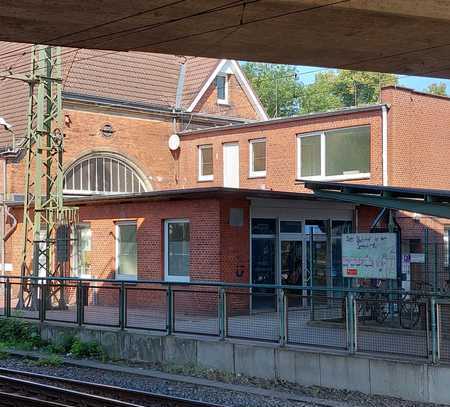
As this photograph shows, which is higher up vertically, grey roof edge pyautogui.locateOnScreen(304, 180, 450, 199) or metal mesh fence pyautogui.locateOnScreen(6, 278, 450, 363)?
grey roof edge pyautogui.locateOnScreen(304, 180, 450, 199)

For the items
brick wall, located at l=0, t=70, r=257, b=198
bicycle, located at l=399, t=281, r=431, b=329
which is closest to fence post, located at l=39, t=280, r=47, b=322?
bicycle, located at l=399, t=281, r=431, b=329

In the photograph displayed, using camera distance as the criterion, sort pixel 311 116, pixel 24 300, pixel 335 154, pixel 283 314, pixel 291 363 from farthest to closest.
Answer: pixel 311 116 → pixel 335 154 → pixel 24 300 → pixel 283 314 → pixel 291 363

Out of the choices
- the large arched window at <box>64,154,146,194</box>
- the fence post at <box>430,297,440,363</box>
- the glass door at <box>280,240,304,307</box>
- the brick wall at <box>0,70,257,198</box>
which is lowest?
the fence post at <box>430,297,440,363</box>

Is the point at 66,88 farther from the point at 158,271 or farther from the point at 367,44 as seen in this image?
the point at 367,44

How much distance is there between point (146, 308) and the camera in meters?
15.7

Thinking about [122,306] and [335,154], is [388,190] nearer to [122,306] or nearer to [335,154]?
[122,306]

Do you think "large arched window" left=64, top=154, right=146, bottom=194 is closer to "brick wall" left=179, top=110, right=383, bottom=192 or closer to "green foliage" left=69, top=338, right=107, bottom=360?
"brick wall" left=179, top=110, right=383, bottom=192

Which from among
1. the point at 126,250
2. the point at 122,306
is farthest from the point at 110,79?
the point at 122,306

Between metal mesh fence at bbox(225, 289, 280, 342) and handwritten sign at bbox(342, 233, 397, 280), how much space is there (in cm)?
315

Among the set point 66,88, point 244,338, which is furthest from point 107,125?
point 244,338

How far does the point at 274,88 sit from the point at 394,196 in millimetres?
57705

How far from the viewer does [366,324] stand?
1254cm

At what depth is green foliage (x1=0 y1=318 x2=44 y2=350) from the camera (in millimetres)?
17337

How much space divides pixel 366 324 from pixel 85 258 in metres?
14.4
